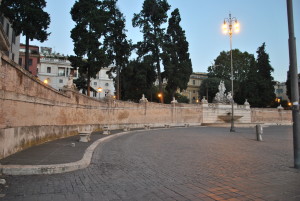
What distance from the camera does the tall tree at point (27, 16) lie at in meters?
26.3

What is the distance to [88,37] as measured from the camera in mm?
28422

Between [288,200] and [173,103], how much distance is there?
33358 millimetres

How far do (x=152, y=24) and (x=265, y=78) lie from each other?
3201 cm

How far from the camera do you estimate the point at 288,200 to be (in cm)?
409

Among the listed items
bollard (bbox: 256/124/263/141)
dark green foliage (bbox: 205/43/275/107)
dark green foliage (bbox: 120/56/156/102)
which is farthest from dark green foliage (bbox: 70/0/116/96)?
dark green foliage (bbox: 205/43/275/107)

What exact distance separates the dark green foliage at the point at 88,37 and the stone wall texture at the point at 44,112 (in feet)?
20.3

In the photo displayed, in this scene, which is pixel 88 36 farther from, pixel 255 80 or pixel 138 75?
pixel 255 80

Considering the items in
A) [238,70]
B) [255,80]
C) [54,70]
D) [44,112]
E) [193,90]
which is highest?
[54,70]

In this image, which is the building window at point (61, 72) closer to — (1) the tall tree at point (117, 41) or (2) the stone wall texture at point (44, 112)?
(1) the tall tree at point (117, 41)

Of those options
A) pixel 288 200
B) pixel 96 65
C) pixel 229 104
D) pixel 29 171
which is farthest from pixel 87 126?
pixel 229 104

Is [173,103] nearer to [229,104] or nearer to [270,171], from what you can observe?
[229,104]

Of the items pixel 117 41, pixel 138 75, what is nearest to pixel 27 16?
pixel 117 41

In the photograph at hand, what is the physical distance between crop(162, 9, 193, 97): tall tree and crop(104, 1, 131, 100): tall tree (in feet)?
21.4

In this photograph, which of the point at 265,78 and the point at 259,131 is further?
A: the point at 265,78
